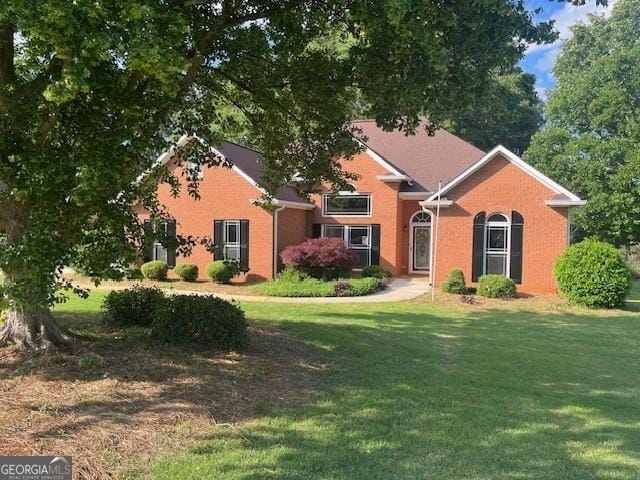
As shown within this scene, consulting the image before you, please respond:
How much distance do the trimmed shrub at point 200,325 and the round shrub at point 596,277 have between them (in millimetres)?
11783

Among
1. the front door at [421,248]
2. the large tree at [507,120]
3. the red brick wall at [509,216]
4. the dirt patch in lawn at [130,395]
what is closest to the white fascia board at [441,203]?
the red brick wall at [509,216]

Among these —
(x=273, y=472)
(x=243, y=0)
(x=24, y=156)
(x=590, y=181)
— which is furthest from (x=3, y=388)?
(x=590, y=181)

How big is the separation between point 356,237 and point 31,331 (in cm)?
1647

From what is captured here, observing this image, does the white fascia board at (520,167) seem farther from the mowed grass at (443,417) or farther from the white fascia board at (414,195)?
the mowed grass at (443,417)

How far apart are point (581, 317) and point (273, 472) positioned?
12.7 metres

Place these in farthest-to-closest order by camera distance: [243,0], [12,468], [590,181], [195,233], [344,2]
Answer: [590,181] < [195,233] < [243,0] < [344,2] < [12,468]

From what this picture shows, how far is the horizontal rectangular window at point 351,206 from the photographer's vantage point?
73.8 feet

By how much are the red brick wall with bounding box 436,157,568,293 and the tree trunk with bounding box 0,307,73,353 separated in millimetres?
14669

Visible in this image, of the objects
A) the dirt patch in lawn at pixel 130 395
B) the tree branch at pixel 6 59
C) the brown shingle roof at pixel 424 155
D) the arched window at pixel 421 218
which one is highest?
the brown shingle roof at pixel 424 155

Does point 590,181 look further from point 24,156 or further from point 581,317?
point 24,156

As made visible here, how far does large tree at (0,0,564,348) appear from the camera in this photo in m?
4.44

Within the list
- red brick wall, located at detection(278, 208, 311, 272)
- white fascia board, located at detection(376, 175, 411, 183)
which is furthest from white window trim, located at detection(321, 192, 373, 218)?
white fascia board, located at detection(376, 175, 411, 183)

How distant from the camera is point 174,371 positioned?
6.59 m

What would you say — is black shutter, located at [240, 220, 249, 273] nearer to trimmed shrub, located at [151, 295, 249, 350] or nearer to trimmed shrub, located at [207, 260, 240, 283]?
trimmed shrub, located at [207, 260, 240, 283]
